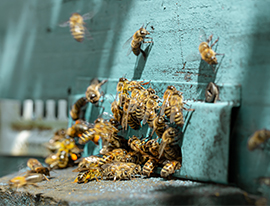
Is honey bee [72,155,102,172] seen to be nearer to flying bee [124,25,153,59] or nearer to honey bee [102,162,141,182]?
honey bee [102,162,141,182]

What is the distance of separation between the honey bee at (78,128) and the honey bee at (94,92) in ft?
0.88

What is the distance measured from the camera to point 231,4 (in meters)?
2.24

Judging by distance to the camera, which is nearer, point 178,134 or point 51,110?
point 178,134

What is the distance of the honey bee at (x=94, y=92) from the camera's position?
312 centimetres

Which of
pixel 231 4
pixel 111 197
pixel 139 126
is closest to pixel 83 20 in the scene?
pixel 139 126

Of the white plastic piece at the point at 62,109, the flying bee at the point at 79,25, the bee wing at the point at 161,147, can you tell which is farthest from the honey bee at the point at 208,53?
the white plastic piece at the point at 62,109

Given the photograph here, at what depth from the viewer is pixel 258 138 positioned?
2.04 meters

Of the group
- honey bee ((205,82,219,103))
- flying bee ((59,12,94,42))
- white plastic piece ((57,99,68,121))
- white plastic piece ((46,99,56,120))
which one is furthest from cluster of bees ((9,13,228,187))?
white plastic piece ((46,99,56,120))

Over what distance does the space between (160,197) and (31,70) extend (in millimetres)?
3194

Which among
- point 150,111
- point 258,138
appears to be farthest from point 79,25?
point 258,138

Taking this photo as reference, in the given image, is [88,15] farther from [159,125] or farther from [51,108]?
[159,125]

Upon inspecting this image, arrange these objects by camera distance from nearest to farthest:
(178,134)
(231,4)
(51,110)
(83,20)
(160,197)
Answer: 1. (160,197)
2. (231,4)
3. (178,134)
4. (83,20)
5. (51,110)

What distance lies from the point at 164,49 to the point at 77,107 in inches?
46.6

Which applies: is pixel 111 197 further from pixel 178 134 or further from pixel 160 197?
pixel 178 134
